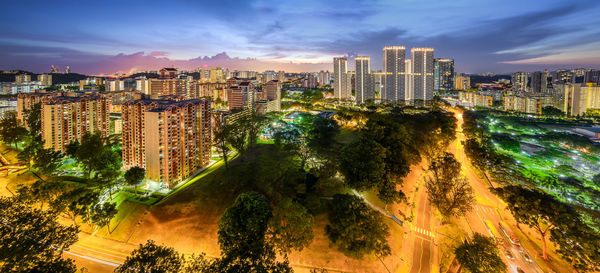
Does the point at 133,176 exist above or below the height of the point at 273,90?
below

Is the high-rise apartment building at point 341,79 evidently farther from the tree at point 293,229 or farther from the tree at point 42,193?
the tree at point 42,193

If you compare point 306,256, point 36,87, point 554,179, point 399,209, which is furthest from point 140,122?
point 36,87

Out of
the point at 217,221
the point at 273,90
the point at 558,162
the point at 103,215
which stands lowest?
the point at 217,221

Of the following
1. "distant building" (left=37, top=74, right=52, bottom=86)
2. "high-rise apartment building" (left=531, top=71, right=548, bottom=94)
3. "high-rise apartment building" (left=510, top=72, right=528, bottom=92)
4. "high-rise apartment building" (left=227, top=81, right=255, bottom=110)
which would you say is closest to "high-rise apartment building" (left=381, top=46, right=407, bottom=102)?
"high-rise apartment building" (left=227, top=81, right=255, bottom=110)

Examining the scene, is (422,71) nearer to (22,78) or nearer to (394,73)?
(394,73)

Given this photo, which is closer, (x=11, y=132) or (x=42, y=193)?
(x=42, y=193)

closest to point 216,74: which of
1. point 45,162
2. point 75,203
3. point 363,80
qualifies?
point 363,80

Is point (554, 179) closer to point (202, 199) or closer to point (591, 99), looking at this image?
point (202, 199)

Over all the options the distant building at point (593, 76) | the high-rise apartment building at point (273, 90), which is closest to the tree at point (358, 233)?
the high-rise apartment building at point (273, 90)
